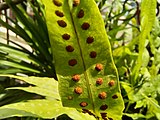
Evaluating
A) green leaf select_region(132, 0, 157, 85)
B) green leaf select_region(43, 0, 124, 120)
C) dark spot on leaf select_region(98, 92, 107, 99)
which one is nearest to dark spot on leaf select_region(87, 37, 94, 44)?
green leaf select_region(43, 0, 124, 120)

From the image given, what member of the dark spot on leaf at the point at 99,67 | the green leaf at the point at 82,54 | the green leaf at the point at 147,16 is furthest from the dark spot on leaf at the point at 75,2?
the green leaf at the point at 147,16

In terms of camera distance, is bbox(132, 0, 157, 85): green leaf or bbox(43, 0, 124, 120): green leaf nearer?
bbox(43, 0, 124, 120): green leaf

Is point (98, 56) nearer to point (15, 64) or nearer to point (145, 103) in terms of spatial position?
point (145, 103)

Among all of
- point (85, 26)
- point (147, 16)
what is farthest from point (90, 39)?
point (147, 16)

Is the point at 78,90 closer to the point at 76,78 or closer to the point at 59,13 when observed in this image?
the point at 76,78

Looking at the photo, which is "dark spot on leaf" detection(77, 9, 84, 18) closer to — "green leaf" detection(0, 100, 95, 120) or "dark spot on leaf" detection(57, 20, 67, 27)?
"dark spot on leaf" detection(57, 20, 67, 27)

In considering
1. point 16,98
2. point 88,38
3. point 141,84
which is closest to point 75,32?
point 88,38

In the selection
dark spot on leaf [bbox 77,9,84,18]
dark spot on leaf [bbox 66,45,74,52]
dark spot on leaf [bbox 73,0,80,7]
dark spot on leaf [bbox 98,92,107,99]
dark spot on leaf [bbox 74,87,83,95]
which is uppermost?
dark spot on leaf [bbox 73,0,80,7]
